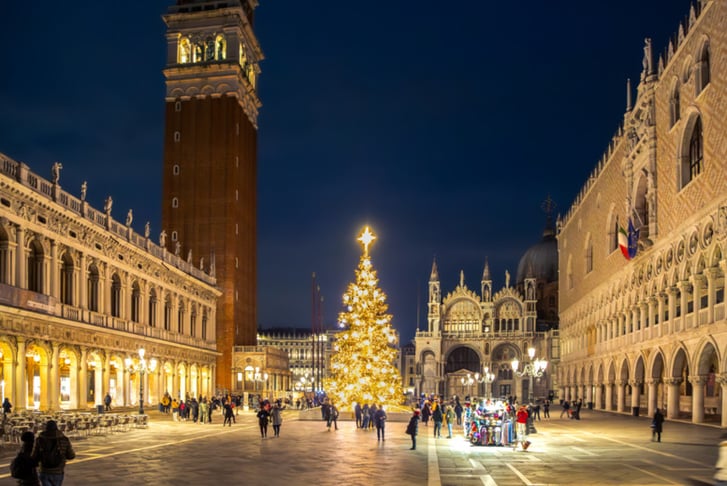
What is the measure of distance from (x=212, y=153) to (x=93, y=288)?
32.0 m

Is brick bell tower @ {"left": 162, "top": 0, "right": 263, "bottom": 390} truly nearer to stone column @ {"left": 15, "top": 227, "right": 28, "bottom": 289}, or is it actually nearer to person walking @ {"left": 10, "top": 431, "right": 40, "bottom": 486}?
stone column @ {"left": 15, "top": 227, "right": 28, "bottom": 289}

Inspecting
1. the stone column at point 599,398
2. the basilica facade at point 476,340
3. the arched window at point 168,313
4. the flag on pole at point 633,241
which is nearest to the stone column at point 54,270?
the arched window at point 168,313

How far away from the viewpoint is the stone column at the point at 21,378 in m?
35.2

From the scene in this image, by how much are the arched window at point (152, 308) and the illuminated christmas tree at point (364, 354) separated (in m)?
21.0

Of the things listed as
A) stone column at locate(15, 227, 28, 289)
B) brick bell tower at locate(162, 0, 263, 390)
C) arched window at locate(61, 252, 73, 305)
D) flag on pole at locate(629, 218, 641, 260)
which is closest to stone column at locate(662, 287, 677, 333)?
flag on pole at locate(629, 218, 641, 260)

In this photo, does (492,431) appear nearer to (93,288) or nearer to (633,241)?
(633,241)

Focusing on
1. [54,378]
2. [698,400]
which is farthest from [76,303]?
[698,400]

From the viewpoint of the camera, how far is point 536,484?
17.0 m

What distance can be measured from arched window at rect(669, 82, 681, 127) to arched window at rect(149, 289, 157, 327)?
34788 mm

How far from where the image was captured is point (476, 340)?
354ft

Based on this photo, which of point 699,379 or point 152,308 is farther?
point 152,308

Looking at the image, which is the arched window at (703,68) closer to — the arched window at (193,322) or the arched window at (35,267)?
the arched window at (35,267)

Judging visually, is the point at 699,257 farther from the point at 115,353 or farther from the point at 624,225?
the point at 115,353

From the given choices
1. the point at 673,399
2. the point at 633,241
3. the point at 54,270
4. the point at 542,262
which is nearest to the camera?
the point at 54,270
